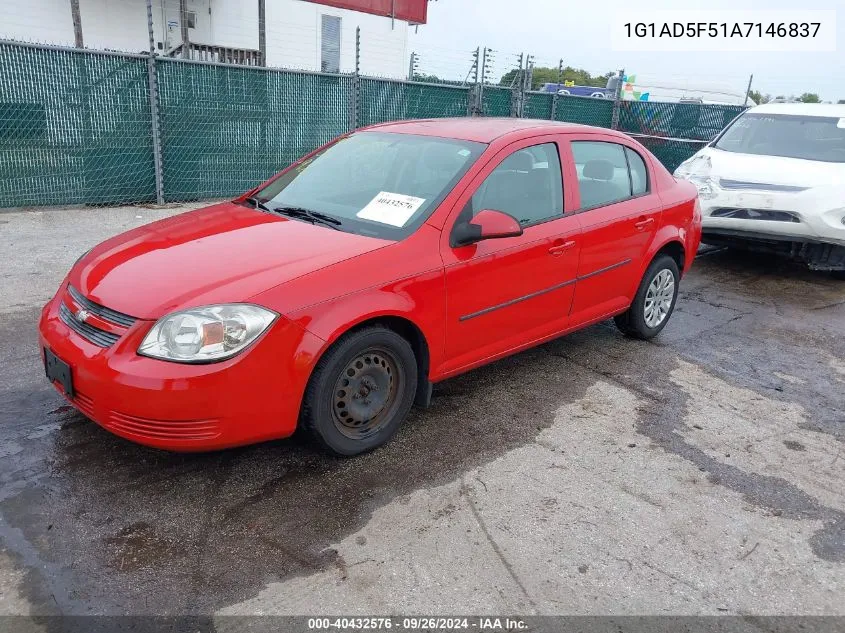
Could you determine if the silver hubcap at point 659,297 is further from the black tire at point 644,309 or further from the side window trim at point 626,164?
the side window trim at point 626,164

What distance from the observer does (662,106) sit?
48.8ft

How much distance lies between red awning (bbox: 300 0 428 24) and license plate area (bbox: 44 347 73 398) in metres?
18.6

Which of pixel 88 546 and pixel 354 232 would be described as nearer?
pixel 88 546

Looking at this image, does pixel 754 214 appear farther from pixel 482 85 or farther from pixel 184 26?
pixel 184 26

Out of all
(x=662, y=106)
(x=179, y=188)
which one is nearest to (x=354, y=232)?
(x=179, y=188)

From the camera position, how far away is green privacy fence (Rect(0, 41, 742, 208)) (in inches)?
323

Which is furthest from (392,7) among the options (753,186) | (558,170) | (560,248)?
(560,248)

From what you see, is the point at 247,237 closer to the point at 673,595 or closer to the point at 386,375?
the point at 386,375

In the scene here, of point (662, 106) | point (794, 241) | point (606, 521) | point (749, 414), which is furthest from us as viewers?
point (662, 106)

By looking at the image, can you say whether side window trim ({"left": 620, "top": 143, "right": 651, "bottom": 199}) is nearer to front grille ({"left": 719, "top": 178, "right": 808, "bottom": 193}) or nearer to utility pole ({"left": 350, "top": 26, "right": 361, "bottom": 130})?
front grille ({"left": 719, "top": 178, "right": 808, "bottom": 193})

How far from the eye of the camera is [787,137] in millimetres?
8148

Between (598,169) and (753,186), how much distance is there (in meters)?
3.56

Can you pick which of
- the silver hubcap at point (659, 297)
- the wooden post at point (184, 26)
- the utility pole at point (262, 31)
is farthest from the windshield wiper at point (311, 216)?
the utility pole at point (262, 31)

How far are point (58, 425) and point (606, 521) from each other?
2.83 m
